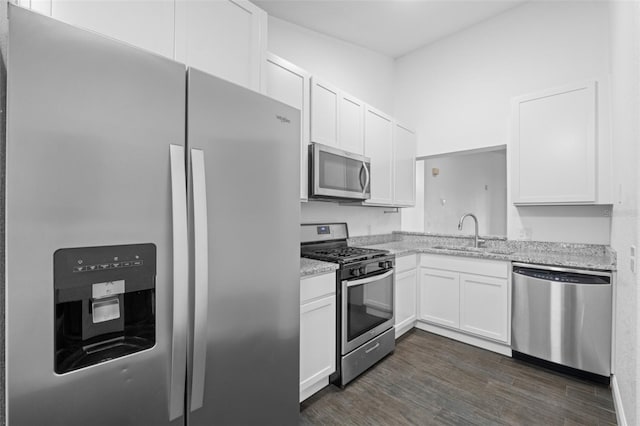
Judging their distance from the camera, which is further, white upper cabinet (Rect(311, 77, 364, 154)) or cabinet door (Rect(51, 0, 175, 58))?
white upper cabinet (Rect(311, 77, 364, 154))

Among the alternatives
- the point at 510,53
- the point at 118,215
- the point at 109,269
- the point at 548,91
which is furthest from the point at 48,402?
the point at 510,53

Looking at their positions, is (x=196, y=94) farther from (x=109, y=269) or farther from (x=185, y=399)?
(x=185, y=399)

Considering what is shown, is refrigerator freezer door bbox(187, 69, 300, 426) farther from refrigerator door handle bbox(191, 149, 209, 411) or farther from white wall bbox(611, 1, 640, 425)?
→ white wall bbox(611, 1, 640, 425)

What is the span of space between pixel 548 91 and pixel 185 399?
3.51 m

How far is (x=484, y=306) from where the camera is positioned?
277 cm

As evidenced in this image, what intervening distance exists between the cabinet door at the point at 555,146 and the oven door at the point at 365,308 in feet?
5.27

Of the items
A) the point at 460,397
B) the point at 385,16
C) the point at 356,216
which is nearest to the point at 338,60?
the point at 385,16

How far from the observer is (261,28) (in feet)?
5.96

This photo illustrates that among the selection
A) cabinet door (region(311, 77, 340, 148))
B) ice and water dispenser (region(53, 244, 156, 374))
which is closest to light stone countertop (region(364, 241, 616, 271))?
cabinet door (region(311, 77, 340, 148))

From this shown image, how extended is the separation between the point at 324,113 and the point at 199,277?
1.84 meters

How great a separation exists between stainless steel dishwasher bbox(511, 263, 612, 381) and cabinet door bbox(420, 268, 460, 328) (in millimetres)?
506

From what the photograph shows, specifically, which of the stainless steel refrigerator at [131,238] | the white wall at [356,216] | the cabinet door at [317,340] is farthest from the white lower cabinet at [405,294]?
the stainless steel refrigerator at [131,238]

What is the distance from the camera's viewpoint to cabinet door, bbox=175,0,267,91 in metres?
1.46

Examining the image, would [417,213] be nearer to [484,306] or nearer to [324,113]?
[484,306]
